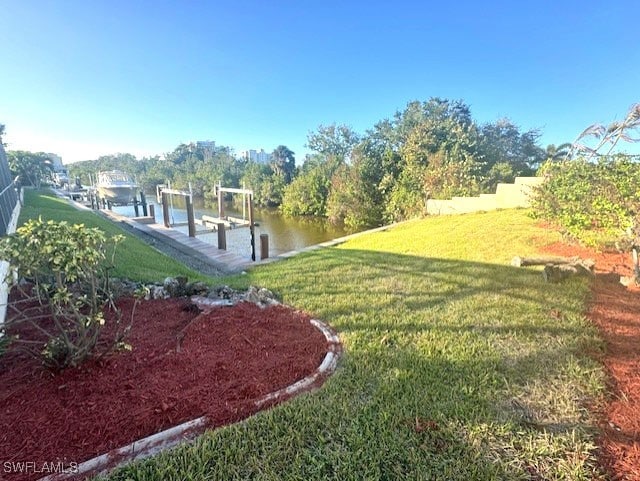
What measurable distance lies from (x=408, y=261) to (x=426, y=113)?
68.4 feet

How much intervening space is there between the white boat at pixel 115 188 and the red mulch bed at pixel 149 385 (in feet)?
69.2

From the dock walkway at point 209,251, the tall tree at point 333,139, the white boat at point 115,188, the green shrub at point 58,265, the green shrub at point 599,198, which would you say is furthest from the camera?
the tall tree at point 333,139

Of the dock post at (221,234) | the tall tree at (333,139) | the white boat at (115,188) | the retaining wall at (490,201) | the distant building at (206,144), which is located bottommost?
the dock post at (221,234)

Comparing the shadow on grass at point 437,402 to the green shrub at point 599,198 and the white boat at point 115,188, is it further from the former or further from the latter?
the white boat at point 115,188

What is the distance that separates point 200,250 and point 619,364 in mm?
8679

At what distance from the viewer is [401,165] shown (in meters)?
18.1

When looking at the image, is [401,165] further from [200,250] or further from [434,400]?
[434,400]

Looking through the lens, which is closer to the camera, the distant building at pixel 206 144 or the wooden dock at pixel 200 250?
the wooden dock at pixel 200 250

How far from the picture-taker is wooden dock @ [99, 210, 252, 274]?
7.30m

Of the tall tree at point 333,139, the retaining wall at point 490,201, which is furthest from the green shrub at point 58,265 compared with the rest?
the tall tree at point 333,139

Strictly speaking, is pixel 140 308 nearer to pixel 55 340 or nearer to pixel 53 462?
pixel 55 340

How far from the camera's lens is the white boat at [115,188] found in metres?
20.3

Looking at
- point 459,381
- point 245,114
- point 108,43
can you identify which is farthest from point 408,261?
point 245,114

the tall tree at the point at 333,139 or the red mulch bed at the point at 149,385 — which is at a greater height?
the tall tree at the point at 333,139
